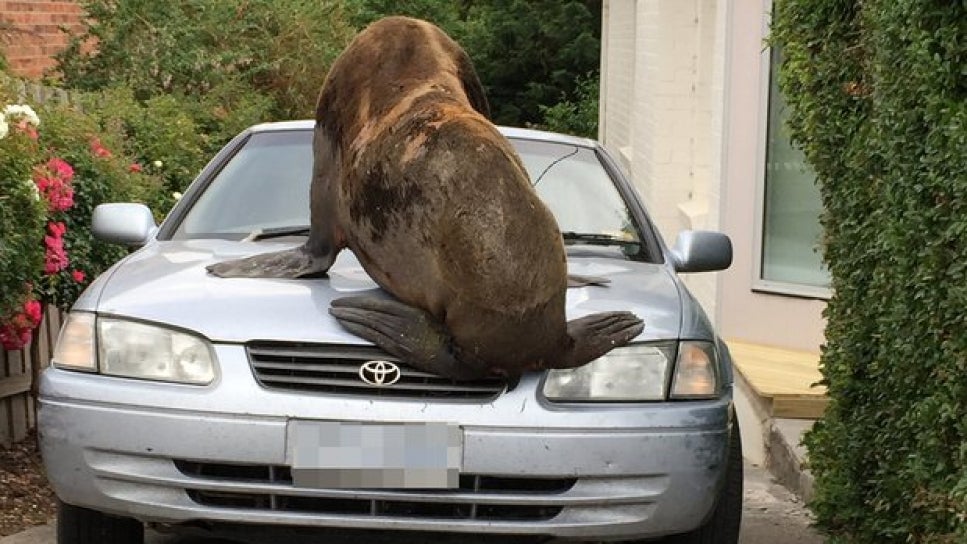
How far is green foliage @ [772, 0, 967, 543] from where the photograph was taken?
4328 millimetres

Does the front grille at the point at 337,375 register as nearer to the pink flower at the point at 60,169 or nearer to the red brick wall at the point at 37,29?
the pink flower at the point at 60,169

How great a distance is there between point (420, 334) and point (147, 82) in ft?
30.7

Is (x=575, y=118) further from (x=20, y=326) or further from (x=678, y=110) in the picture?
(x=20, y=326)

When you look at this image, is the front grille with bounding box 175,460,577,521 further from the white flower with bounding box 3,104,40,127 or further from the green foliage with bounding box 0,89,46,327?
the white flower with bounding box 3,104,40,127

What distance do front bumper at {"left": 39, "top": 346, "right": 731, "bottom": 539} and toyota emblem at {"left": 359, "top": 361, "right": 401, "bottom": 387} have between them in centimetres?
8

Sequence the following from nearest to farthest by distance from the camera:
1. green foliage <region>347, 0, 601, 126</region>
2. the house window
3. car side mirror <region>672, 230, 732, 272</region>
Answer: car side mirror <region>672, 230, 732, 272</region> < the house window < green foliage <region>347, 0, 601, 126</region>

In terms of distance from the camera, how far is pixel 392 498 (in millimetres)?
4574

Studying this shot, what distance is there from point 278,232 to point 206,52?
847cm

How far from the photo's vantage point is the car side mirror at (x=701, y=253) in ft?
19.7

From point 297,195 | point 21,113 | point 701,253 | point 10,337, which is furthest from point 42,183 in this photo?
point 701,253

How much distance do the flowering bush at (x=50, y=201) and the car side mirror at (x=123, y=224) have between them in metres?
0.52

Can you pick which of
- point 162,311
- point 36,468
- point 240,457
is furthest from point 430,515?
point 36,468

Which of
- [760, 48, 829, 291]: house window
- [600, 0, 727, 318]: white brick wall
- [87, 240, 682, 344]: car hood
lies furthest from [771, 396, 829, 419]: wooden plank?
[600, 0, 727, 318]: white brick wall

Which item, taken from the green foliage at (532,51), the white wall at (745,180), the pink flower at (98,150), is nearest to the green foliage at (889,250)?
the white wall at (745,180)
